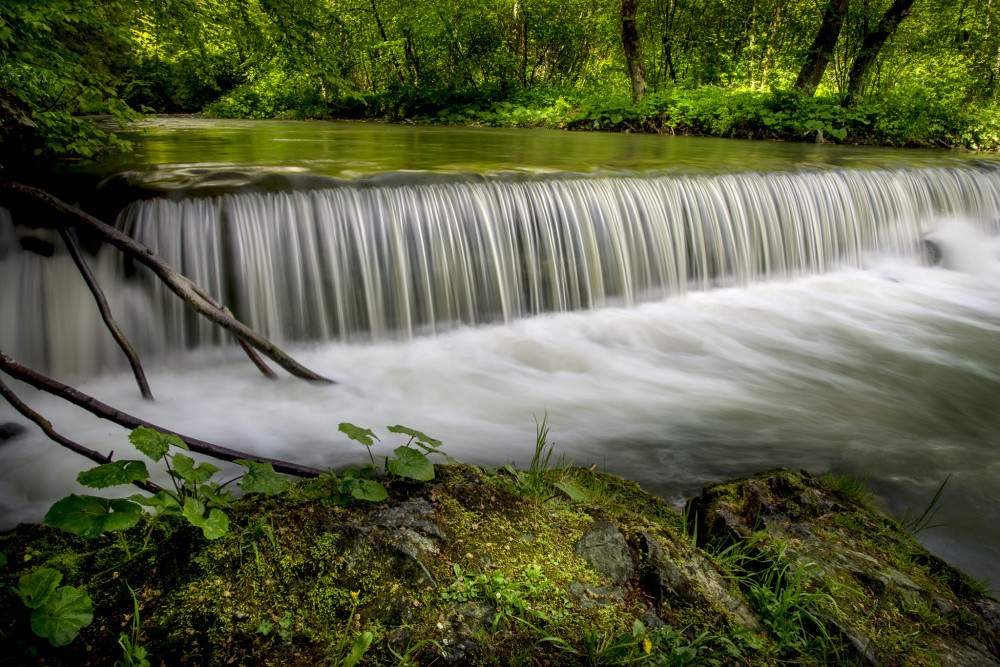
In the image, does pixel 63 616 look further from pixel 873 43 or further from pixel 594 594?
pixel 873 43

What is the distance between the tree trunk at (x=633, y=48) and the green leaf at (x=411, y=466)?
17.0 metres

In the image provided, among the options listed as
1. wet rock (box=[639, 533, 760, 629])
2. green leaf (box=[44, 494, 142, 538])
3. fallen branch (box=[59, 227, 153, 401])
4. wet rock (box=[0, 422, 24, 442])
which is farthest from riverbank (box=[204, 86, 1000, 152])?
wet rock (box=[639, 533, 760, 629])

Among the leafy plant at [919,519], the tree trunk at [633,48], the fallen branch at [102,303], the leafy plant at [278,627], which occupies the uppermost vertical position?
the tree trunk at [633,48]

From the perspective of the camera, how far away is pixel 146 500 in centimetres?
162

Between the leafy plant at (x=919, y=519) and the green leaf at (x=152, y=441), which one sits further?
the leafy plant at (x=919, y=519)

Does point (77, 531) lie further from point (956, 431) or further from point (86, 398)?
point (956, 431)

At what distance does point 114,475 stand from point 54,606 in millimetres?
344

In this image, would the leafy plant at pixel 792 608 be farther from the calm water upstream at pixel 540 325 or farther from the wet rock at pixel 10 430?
the wet rock at pixel 10 430

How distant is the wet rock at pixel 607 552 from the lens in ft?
5.90

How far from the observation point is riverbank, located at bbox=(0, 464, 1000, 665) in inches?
56.6

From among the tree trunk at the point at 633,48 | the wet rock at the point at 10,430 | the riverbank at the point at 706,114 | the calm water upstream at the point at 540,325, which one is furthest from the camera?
the tree trunk at the point at 633,48

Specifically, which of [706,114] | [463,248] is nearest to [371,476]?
[463,248]

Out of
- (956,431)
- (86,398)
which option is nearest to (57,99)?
(86,398)

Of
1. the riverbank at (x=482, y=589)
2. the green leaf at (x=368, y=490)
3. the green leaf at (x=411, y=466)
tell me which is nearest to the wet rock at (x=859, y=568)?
the riverbank at (x=482, y=589)
